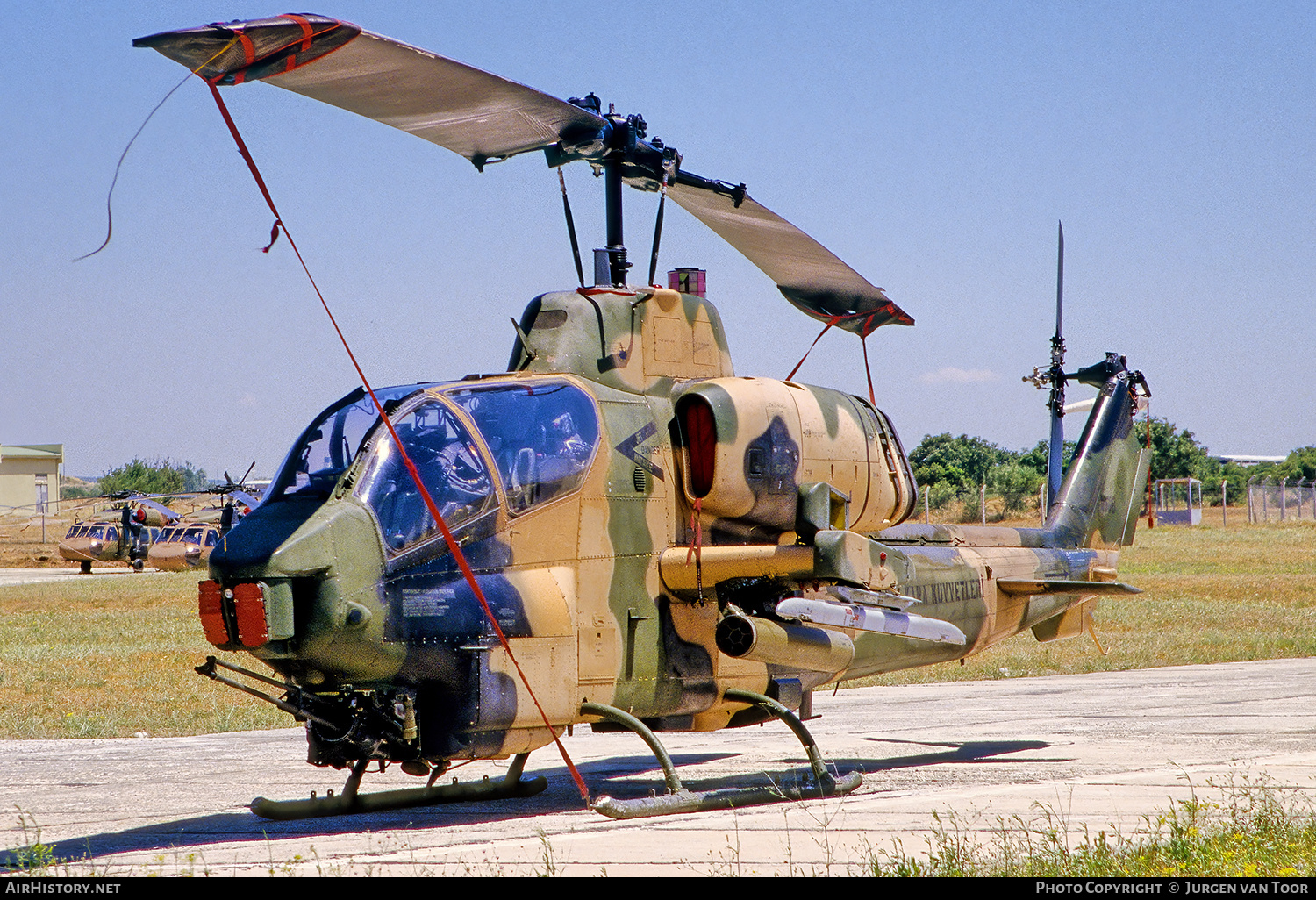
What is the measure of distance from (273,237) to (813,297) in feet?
18.5

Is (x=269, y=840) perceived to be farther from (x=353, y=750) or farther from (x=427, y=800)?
(x=427, y=800)

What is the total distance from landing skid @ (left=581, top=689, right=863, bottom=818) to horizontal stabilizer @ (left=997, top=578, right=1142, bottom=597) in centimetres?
349

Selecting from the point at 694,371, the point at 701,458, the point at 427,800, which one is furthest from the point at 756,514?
the point at 427,800

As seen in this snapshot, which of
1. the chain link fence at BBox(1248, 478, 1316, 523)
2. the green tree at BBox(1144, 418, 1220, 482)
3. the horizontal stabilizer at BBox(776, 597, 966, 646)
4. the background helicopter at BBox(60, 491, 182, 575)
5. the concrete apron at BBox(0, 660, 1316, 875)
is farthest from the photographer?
the green tree at BBox(1144, 418, 1220, 482)

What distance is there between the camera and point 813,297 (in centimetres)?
1111

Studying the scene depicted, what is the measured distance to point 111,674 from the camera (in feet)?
61.9

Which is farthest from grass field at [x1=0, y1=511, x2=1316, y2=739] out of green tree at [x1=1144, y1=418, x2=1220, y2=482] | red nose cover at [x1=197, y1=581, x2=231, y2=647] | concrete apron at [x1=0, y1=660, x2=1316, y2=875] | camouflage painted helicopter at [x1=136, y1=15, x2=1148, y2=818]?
green tree at [x1=1144, y1=418, x2=1220, y2=482]

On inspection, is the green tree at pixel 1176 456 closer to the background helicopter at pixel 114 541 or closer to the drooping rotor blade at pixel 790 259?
the background helicopter at pixel 114 541

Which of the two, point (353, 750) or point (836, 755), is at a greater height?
point (353, 750)

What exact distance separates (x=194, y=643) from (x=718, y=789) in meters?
15.5

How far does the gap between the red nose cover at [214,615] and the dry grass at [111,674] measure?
7408 millimetres

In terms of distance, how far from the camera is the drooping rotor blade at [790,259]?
389 inches

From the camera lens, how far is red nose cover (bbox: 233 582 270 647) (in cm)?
723

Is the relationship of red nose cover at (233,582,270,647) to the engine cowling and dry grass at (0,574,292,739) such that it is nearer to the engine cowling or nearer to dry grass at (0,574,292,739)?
the engine cowling
